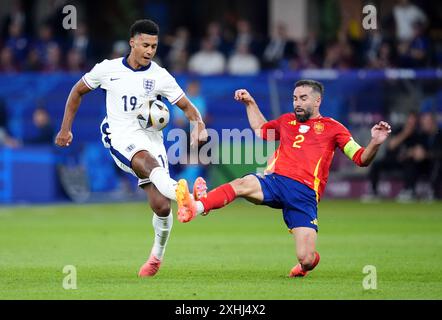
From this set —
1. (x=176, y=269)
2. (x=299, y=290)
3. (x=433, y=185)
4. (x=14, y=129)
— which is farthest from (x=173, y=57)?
(x=299, y=290)

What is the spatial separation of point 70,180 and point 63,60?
3496mm

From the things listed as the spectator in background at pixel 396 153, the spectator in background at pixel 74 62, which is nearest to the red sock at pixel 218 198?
the spectator in background at pixel 396 153

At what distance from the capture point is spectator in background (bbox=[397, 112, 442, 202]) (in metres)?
24.0

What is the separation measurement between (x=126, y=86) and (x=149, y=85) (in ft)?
0.82

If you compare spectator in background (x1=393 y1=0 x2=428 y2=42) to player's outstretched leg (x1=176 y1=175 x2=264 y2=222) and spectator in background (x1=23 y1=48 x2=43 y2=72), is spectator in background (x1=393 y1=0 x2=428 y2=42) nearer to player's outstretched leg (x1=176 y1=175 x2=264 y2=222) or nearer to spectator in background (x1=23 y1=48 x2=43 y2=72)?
spectator in background (x1=23 y1=48 x2=43 y2=72)

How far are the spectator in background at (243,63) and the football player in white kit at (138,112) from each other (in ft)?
45.0

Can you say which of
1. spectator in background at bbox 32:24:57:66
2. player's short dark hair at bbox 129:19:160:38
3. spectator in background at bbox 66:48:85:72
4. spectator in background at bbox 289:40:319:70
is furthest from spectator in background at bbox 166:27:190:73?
player's short dark hair at bbox 129:19:160:38

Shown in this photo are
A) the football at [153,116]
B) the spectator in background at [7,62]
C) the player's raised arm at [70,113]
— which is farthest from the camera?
the spectator in background at [7,62]

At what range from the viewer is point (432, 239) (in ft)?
53.3

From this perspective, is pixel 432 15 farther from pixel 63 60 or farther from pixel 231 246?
pixel 231 246

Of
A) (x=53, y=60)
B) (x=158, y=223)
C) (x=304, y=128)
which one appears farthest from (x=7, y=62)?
(x=304, y=128)

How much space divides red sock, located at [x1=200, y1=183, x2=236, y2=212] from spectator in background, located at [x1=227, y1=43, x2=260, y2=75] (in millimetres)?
14733

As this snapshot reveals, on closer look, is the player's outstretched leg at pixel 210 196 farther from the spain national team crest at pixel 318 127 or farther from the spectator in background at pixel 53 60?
the spectator in background at pixel 53 60

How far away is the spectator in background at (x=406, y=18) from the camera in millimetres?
25719
